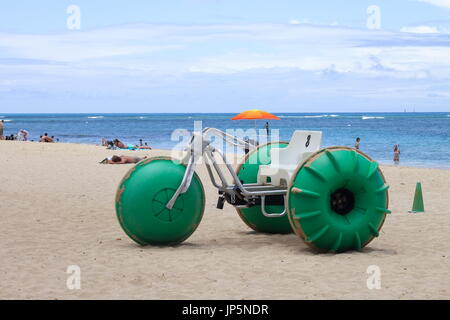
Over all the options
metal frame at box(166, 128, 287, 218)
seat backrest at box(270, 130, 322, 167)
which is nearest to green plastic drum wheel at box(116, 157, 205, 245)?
metal frame at box(166, 128, 287, 218)

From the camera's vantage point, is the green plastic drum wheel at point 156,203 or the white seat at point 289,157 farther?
the white seat at point 289,157

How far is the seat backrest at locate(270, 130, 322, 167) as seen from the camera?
965cm

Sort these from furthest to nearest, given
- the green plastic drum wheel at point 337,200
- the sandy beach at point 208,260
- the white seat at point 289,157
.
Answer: the white seat at point 289,157
the green plastic drum wheel at point 337,200
the sandy beach at point 208,260

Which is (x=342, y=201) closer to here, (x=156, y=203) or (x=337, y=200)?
(x=337, y=200)

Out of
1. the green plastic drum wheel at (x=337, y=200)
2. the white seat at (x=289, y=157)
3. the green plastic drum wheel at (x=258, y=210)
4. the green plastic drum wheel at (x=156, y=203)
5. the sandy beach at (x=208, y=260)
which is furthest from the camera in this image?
the green plastic drum wheel at (x=258, y=210)

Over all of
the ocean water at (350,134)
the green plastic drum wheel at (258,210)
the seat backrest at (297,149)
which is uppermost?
the ocean water at (350,134)

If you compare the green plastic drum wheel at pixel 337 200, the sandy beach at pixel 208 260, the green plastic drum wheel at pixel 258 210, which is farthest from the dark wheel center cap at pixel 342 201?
the green plastic drum wheel at pixel 258 210

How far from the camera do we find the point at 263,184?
9875 millimetres

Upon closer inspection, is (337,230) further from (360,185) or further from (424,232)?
(424,232)

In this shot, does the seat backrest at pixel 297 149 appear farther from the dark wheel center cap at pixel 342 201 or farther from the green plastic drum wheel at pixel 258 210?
the dark wheel center cap at pixel 342 201

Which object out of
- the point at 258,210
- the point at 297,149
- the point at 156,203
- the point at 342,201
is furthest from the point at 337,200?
the point at 156,203

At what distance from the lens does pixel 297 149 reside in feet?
32.2

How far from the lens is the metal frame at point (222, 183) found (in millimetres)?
8781

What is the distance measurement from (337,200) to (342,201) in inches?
3.1
